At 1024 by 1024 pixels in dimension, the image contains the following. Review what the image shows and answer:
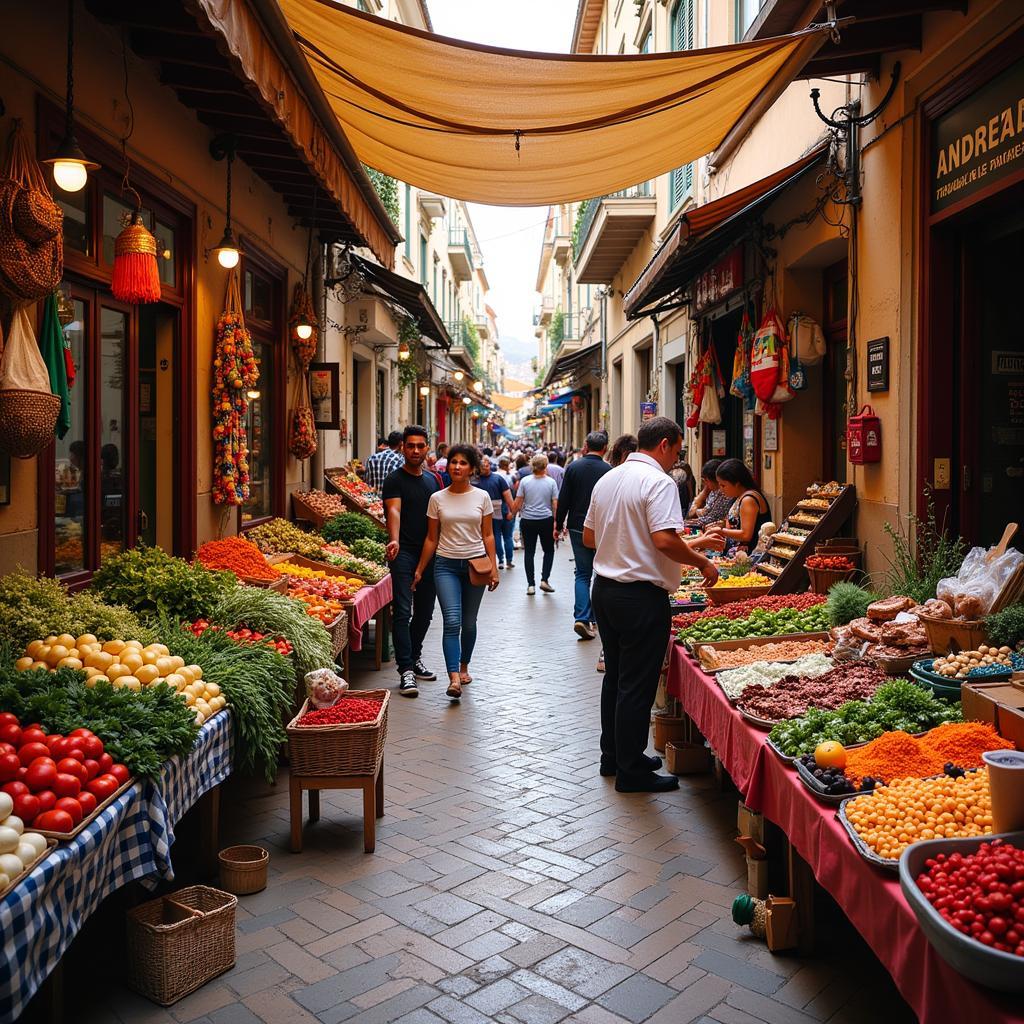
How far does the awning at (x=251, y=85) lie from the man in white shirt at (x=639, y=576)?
2.98 metres

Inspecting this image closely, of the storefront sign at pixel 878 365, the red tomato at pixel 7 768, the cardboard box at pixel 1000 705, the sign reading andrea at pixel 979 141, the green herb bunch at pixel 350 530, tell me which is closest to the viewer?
the red tomato at pixel 7 768

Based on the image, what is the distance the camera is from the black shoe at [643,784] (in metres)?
5.85

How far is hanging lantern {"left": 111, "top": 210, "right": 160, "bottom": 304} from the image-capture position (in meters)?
5.68

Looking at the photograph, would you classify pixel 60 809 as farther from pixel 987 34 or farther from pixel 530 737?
pixel 987 34

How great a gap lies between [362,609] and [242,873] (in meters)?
3.80

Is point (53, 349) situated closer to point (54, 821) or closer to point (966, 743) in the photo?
point (54, 821)

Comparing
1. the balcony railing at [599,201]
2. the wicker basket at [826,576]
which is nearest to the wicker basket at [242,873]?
the wicker basket at [826,576]

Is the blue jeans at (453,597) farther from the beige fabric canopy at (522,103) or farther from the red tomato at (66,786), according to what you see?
the red tomato at (66,786)

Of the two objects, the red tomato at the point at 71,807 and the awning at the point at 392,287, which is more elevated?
the awning at the point at 392,287

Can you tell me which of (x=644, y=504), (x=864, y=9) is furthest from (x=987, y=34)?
(x=644, y=504)

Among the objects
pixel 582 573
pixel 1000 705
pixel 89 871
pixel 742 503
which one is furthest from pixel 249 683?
pixel 582 573

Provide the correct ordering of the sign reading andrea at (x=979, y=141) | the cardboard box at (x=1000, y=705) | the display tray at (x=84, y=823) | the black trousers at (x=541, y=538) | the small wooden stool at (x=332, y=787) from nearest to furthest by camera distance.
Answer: the display tray at (x=84, y=823)
the cardboard box at (x=1000, y=705)
the small wooden stool at (x=332, y=787)
the sign reading andrea at (x=979, y=141)
the black trousers at (x=541, y=538)

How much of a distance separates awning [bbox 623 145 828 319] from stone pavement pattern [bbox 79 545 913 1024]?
4831mm

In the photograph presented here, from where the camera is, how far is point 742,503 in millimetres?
9094
